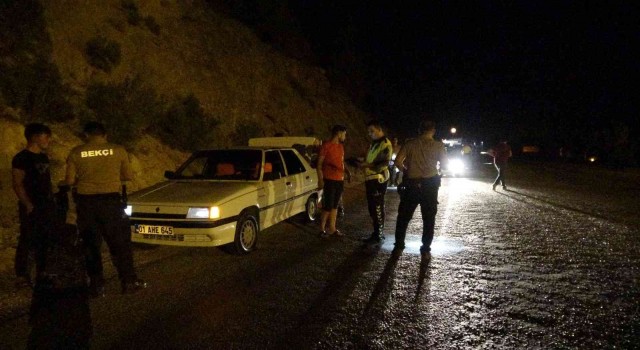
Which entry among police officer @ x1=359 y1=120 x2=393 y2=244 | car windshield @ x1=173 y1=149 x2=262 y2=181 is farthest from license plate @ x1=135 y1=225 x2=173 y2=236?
police officer @ x1=359 y1=120 x2=393 y2=244

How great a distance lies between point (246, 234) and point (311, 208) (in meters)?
2.64

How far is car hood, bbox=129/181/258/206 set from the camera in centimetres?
584

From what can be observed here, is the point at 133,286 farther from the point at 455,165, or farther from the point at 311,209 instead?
the point at 455,165

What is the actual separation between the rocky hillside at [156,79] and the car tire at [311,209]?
165 inches

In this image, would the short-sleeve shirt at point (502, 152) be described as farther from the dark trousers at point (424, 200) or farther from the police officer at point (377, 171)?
the dark trousers at point (424, 200)

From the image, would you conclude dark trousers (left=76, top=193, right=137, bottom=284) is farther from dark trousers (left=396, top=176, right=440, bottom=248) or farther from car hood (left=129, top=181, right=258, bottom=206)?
dark trousers (left=396, top=176, right=440, bottom=248)

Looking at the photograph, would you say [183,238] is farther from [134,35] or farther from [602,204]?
[134,35]

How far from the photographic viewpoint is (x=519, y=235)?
23.9ft

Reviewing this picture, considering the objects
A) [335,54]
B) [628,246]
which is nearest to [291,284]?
[628,246]

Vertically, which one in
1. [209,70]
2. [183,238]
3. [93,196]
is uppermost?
[209,70]

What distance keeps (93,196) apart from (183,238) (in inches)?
56.3

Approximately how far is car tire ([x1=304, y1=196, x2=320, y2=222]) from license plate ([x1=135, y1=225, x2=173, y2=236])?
3.27 metres

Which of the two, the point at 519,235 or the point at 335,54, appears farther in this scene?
the point at 335,54

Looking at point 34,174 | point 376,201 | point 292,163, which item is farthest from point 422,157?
point 34,174
